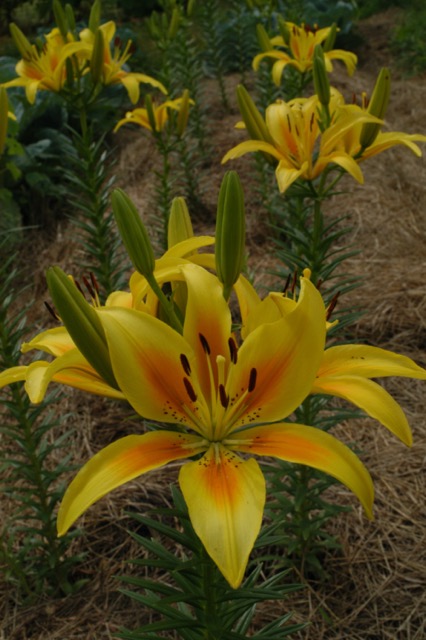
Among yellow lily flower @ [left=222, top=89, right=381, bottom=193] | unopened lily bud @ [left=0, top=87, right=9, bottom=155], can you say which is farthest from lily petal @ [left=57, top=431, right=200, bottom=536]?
unopened lily bud @ [left=0, top=87, right=9, bottom=155]

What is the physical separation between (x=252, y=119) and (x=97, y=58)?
80 centimetres

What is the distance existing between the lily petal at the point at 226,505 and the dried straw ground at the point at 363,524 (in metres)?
0.50

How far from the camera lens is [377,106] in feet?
5.10

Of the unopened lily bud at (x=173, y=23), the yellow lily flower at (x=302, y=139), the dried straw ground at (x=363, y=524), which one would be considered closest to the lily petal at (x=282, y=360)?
the dried straw ground at (x=363, y=524)

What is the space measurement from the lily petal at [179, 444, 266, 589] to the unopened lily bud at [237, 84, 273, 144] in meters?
1.02

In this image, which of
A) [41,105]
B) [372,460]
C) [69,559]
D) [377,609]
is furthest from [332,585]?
[41,105]

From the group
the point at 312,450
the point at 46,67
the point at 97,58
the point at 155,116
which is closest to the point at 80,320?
the point at 312,450

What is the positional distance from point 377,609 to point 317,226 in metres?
1.02

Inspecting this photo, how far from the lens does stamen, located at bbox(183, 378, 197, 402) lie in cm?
80

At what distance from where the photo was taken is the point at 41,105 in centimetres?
427

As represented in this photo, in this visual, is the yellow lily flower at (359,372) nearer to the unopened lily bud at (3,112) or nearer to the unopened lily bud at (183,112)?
the unopened lily bud at (3,112)

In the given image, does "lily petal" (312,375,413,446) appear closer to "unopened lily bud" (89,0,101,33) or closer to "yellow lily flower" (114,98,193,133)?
"unopened lily bud" (89,0,101,33)

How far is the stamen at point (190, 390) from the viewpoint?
Result: 80cm

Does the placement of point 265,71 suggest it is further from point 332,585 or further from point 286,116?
point 332,585
